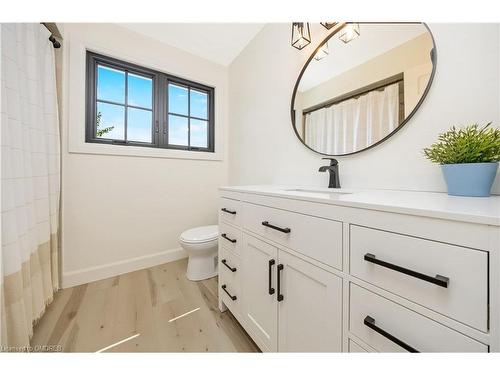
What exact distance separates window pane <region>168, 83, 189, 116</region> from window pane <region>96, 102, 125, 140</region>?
481 millimetres

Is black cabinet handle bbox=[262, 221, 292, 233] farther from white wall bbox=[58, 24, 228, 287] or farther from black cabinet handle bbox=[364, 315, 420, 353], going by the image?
white wall bbox=[58, 24, 228, 287]

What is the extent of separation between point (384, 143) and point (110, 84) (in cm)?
237

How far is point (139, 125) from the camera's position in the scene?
1.97 metres

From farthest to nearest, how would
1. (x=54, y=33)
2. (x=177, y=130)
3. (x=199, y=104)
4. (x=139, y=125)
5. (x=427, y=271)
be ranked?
1. (x=199, y=104)
2. (x=177, y=130)
3. (x=139, y=125)
4. (x=54, y=33)
5. (x=427, y=271)

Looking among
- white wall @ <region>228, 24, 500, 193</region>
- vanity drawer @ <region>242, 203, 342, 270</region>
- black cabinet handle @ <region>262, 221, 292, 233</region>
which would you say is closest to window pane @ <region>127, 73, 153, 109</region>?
white wall @ <region>228, 24, 500, 193</region>

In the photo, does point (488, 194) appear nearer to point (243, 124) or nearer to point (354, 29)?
point (354, 29)

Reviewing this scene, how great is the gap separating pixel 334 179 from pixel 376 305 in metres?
0.75

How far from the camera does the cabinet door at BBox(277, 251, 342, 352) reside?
0.64m

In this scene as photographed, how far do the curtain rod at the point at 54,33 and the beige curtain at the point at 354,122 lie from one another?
195cm

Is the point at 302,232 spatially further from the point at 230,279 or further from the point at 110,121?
the point at 110,121

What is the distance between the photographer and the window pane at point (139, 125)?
6.36 ft

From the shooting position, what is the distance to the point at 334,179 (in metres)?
1.16

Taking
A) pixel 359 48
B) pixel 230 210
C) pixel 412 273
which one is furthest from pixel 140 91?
pixel 412 273

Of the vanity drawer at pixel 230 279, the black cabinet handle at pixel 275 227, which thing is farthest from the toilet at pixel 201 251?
the black cabinet handle at pixel 275 227
